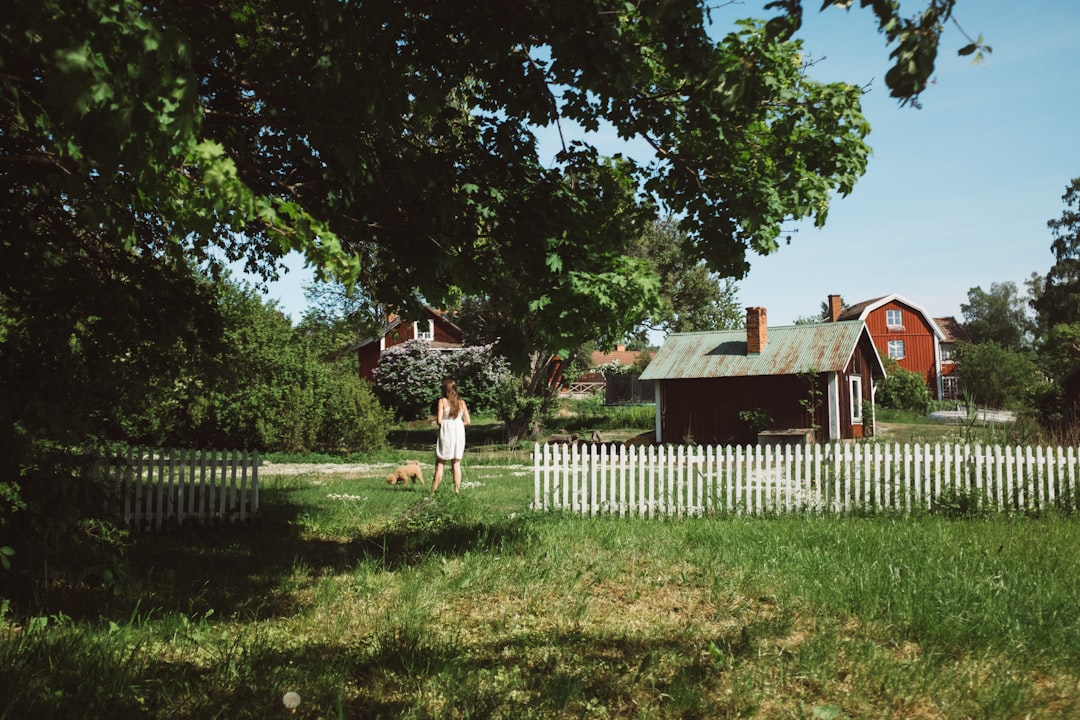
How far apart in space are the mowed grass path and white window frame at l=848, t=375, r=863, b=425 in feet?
66.0

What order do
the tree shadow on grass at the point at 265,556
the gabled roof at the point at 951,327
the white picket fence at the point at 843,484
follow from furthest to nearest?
1. the gabled roof at the point at 951,327
2. the white picket fence at the point at 843,484
3. the tree shadow on grass at the point at 265,556

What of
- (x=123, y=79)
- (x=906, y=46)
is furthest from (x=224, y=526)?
(x=906, y=46)

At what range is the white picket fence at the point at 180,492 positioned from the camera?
9.47 m

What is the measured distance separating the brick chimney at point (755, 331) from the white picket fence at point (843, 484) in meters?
16.3

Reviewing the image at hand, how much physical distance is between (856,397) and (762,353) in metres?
4.60

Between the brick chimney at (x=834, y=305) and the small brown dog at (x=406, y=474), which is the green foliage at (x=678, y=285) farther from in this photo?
the small brown dog at (x=406, y=474)

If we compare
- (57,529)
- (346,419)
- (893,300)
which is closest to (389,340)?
(346,419)

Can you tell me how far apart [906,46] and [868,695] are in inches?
128

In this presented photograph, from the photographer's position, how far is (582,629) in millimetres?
5020

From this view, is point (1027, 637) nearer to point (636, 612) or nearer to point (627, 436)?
point (636, 612)

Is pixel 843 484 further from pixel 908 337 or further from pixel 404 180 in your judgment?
pixel 908 337

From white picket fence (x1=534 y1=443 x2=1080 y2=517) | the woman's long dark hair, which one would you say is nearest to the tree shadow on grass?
white picket fence (x1=534 y1=443 x2=1080 y2=517)

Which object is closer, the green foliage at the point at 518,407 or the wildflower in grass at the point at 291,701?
the wildflower in grass at the point at 291,701

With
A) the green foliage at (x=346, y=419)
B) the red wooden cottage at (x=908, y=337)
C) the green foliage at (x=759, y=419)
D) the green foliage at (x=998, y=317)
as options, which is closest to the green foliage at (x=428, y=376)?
the green foliage at (x=346, y=419)
